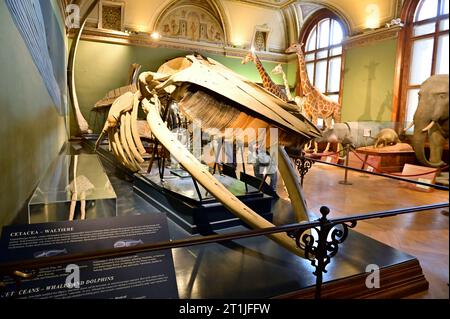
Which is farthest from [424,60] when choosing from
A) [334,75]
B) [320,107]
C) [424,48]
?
[334,75]

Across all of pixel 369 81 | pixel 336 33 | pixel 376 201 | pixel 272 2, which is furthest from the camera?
pixel 369 81

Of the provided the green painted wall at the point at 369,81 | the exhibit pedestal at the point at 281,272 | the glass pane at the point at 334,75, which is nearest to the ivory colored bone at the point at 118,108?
the exhibit pedestal at the point at 281,272

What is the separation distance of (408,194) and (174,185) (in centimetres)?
296

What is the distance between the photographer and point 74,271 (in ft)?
3.80

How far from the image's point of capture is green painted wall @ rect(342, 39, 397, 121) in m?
4.26

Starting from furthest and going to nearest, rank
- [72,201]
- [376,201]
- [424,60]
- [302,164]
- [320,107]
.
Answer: [320,107] < [376,201] < [302,164] < [72,201] < [424,60]

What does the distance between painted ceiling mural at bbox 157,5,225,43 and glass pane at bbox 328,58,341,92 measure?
543 centimetres

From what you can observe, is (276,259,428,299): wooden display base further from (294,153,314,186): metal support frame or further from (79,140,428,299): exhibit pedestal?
(294,153,314,186): metal support frame

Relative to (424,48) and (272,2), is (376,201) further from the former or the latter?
(272,2)

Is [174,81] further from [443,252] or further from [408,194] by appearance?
[408,194]

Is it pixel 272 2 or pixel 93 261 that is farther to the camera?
pixel 272 2

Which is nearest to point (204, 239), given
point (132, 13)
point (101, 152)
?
point (132, 13)

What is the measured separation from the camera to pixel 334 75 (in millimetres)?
7434

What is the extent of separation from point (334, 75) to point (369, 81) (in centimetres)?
216
